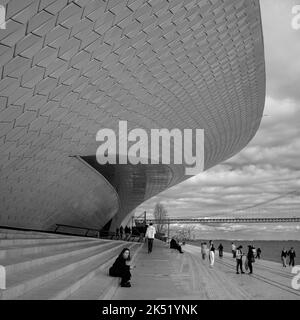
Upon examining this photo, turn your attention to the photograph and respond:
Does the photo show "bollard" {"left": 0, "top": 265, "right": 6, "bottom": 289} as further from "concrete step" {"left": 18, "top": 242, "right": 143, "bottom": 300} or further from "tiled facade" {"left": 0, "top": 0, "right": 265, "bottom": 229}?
"tiled facade" {"left": 0, "top": 0, "right": 265, "bottom": 229}

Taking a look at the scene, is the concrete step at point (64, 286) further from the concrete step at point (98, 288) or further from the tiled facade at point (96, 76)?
the tiled facade at point (96, 76)

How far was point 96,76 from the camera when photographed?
434 inches

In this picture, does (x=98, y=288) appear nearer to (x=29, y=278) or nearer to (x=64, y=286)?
(x=64, y=286)

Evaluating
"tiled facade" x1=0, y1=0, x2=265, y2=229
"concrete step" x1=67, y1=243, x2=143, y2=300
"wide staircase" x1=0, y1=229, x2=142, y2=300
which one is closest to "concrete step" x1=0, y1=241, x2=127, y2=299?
"wide staircase" x1=0, y1=229, x2=142, y2=300

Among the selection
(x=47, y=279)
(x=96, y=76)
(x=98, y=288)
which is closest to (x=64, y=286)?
(x=47, y=279)

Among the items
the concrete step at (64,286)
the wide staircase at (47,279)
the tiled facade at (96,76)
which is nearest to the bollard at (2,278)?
the wide staircase at (47,279)

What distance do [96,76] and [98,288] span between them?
6183 mm

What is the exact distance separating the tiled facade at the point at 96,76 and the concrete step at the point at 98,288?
446cm

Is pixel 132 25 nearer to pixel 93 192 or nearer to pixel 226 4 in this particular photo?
pixel 226 4

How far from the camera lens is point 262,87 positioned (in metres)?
21.7

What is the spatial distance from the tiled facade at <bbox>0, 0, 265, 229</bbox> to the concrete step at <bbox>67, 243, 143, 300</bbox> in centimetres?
446

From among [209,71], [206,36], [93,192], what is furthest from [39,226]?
[206,36]

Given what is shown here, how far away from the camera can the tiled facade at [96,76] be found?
829 cm

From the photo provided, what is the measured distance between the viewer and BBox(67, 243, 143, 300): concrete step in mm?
5938
